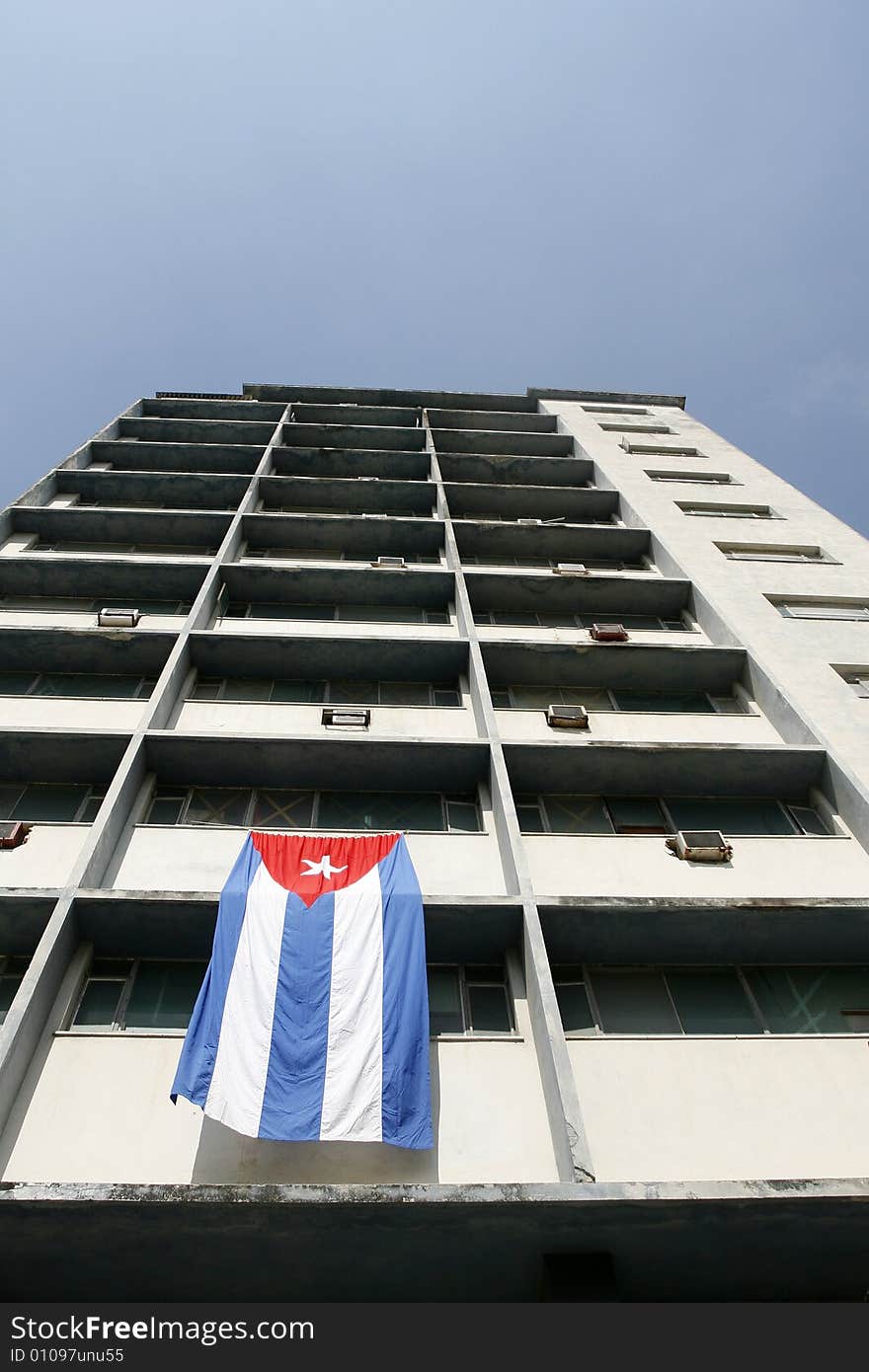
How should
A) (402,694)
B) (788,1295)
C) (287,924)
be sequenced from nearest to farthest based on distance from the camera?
(788,1295), (287,924), (402,694)

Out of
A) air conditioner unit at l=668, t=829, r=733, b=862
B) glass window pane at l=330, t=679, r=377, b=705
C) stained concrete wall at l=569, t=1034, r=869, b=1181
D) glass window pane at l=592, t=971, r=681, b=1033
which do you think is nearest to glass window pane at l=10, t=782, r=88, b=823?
glass window pane at l=330, t=679, r=377, b=705

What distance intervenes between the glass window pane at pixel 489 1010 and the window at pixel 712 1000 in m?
0.72

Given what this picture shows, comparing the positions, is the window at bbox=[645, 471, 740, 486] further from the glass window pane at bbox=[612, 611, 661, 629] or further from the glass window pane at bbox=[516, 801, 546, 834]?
the glass window pane at bbox=[516, 801, 546, 834]

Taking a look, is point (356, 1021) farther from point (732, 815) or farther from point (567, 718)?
point (732, 815)

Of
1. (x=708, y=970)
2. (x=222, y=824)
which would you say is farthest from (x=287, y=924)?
(x=708, y=970)

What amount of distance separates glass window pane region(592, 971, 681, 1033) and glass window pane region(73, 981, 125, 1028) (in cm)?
597

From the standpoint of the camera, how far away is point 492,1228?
729cm

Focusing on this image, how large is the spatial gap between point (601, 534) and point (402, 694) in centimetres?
783

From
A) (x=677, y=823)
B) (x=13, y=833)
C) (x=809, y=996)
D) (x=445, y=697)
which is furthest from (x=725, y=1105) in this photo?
(x=13, y=833)

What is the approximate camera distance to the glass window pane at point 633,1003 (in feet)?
34.3

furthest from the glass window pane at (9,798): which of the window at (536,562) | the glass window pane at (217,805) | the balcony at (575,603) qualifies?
the window at (536,562)

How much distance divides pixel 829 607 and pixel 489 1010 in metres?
12.8
